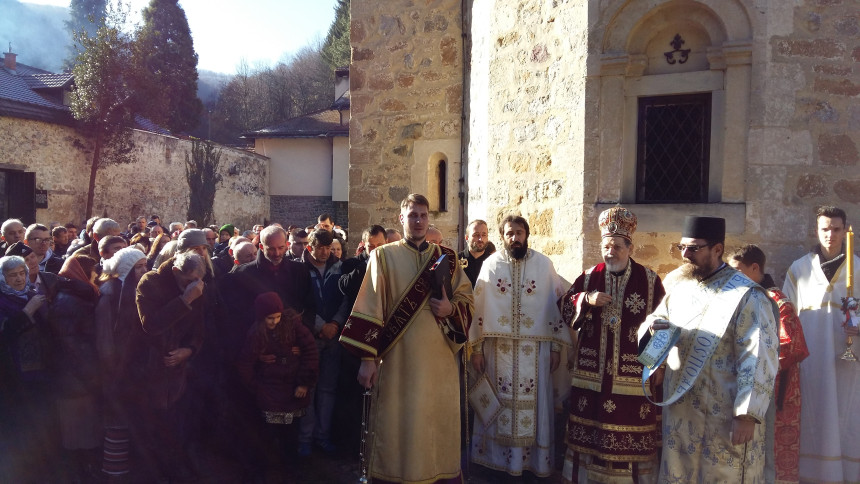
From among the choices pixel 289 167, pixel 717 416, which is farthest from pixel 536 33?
pixel 289 167

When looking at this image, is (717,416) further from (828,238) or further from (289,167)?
(289,167)

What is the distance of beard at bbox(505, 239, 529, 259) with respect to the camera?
15.9 ft

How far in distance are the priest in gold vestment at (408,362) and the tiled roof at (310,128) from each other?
23.1 m

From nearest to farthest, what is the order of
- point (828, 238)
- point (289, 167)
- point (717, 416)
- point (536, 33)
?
1. point (717, 416)
2. point (828, 238)
3. point (536, 33)
4. point (289, 167)

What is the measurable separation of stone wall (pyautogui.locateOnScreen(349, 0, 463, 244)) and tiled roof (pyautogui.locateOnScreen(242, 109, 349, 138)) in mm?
17841

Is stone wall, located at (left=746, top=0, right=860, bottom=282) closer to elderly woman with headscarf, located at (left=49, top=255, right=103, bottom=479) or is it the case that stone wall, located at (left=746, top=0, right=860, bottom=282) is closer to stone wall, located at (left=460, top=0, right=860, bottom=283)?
stone wall, located at (left=460, top=0, right=860, bottom=283)

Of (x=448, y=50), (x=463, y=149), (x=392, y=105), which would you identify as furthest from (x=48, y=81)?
(x=463, y=149)

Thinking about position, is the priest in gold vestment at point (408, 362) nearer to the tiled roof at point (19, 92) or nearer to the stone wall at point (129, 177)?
the stone wall at point (129, 177)

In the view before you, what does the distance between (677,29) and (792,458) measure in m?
3.49

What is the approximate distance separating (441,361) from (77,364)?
2515 mm

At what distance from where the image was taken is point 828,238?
4461 millimetres

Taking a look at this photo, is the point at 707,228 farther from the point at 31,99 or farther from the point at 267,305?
the point at 31,99

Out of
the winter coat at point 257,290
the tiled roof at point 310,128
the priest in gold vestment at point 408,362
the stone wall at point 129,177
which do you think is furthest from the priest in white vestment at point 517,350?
the tiled roof at point 310,128

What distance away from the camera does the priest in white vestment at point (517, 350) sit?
15.5 feet
